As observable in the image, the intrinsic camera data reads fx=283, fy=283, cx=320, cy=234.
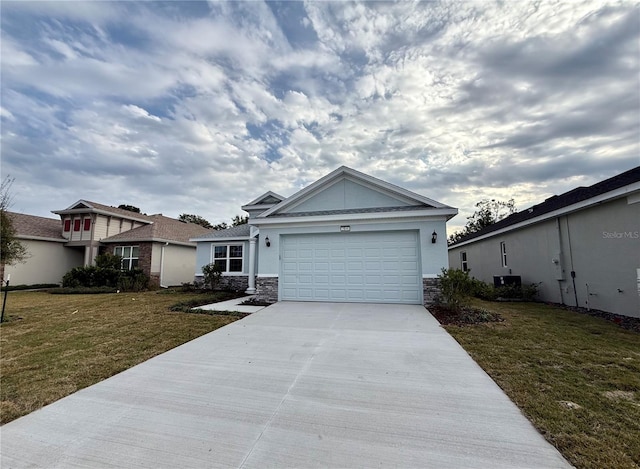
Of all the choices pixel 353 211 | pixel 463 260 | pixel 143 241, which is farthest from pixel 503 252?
pixel 143 241

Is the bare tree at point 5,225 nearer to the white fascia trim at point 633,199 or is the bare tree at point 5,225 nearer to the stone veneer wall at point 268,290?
the stone veneer wall at point 268,290

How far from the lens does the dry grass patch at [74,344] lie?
12.0 feet

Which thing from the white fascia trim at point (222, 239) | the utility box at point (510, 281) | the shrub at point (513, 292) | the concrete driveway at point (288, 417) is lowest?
the concrete driveway at point (288, 417)

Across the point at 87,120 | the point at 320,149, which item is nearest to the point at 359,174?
the point at 320,149

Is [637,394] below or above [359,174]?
below

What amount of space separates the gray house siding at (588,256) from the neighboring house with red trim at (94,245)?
20.4 m

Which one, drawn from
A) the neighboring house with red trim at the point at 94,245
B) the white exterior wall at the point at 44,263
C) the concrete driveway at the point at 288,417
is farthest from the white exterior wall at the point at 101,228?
the concrete driveway at the point at 288,417

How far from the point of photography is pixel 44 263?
61.8ft

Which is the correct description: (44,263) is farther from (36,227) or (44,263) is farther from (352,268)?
(352,268)

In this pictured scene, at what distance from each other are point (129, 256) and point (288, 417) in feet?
65.5

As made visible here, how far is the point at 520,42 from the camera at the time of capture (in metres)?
8.33

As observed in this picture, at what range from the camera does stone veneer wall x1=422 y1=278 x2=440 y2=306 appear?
936 centimetres

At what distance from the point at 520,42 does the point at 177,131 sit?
13.6 metres

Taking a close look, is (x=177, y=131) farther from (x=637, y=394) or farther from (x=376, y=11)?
(x=637, y=394)
